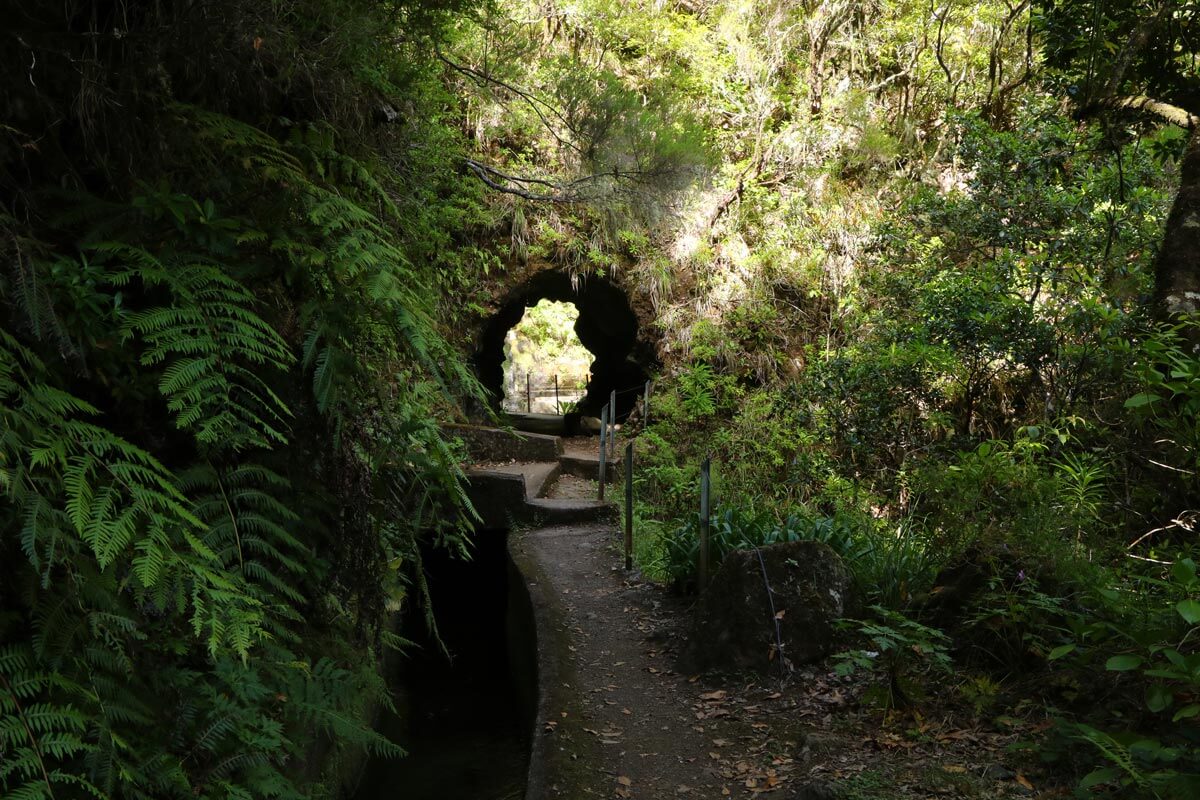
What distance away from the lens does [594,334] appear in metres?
18.7

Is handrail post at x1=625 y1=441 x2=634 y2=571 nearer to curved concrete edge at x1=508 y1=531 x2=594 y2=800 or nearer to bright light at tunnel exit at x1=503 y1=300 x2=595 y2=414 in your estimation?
curved concrete edge at x1=508 y1=531 x2=594 y2=800

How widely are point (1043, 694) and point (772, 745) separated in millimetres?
1338

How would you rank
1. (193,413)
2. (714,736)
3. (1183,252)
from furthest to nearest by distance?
1. (1183,252)
2. (714,736)
3. (193,413)

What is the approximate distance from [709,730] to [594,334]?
573 inches

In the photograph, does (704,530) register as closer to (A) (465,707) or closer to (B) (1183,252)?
(A) (465,707)

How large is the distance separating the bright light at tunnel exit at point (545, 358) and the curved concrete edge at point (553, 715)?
23.8 metres

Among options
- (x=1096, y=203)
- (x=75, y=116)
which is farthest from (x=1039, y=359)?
(x=75, y=116)

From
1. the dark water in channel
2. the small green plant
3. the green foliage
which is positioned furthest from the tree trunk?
the dark water in channel

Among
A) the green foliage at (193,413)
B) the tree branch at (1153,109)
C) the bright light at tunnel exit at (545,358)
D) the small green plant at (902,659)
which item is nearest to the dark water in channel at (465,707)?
the green foliage at (193,413)

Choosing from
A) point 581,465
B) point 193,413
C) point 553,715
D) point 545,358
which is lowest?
point 553,715

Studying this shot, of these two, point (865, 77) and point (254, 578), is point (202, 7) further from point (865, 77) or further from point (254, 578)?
point (865, 77)

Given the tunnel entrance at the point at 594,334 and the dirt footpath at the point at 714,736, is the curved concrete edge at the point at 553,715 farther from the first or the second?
the tunnel entrance at the point at 594,334

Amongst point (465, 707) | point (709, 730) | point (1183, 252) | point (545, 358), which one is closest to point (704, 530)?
point (709, 730)

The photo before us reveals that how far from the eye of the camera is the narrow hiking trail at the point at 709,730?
11.3ft
